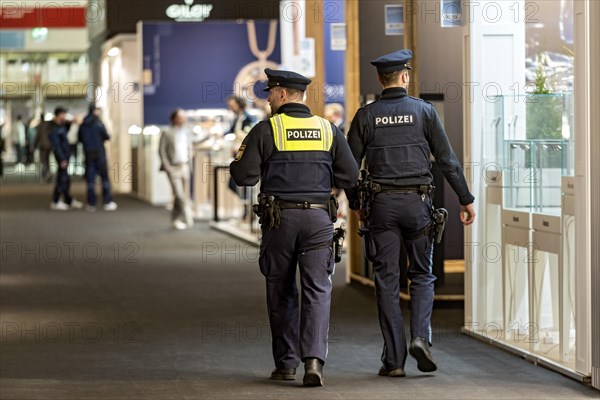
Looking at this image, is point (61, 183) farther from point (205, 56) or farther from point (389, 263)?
point (389, 263)

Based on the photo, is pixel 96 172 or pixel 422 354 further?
pixel 96 172

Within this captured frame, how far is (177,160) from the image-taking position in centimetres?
1642

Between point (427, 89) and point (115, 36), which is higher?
point (115, 36)

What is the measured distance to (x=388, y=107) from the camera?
21.6 ft

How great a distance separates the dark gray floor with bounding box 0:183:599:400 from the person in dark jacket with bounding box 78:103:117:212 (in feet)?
20.6

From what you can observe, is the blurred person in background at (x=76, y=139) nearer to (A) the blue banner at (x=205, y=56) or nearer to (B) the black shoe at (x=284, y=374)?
(A) the blue banner at (x=205, y=56)

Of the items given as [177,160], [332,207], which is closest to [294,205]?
[332,207]

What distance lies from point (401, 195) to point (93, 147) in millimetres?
14078

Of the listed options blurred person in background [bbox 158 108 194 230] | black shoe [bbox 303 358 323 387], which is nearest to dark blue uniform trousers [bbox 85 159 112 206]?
blurred person in background [bbox 158 108 194 230]

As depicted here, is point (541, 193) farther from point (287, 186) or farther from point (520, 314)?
point (287, 186)

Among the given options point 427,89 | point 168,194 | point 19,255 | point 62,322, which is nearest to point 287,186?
point 62,322

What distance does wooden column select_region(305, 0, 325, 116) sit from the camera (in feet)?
39.1

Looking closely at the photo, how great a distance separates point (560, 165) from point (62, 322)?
138 inches

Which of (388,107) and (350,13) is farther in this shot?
(350,13)
